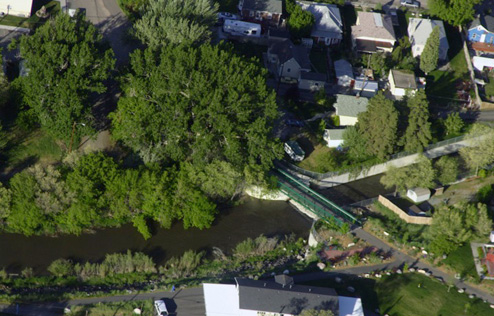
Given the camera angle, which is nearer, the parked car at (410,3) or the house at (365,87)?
the house at (365,87)

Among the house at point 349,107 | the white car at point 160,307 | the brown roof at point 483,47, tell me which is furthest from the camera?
the brown roof at point 483,47

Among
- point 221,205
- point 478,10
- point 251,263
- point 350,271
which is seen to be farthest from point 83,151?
point 478,10

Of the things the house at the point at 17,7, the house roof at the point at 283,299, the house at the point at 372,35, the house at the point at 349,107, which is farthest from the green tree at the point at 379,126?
the house at the point at 17,7

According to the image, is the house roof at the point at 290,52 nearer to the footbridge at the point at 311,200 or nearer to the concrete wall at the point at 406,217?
the footbridge at the point at 311,200

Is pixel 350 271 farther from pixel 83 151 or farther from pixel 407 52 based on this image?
pixel 407 52

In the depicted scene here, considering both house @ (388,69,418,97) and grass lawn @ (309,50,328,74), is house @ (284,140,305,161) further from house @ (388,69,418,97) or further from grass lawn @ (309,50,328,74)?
house @ (388,69,418,97)
